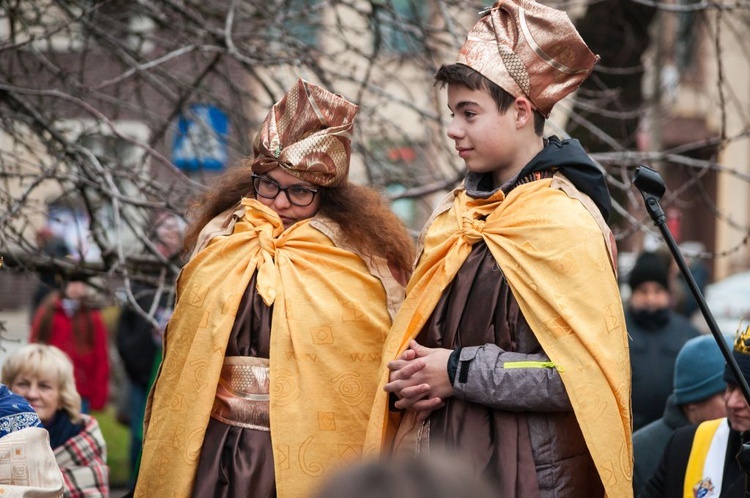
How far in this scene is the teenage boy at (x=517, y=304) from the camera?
127 inches

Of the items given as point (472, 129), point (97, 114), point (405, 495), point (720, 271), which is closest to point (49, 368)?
point (97, 114)

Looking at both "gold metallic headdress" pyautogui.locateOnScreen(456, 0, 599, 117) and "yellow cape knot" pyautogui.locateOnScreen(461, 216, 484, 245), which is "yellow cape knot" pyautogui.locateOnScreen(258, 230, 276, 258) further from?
"gold metallic headdress" pyautogui.locateOnScreen(456, 0, 599, 117)

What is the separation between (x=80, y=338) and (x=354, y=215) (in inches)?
210

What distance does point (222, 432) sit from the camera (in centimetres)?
366

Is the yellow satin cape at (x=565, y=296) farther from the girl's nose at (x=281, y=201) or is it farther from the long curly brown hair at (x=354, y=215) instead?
the girl's nose at (x=281, y=201)

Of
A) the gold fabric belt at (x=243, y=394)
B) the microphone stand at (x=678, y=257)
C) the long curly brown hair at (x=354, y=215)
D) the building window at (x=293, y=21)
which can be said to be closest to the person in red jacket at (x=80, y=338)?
the building window at (x=293, y=21)

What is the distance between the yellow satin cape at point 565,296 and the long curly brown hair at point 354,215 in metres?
0.41

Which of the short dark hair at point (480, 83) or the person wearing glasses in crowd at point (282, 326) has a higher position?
the short dark hair at point (480, 83)

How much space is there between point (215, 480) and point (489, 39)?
156 centimetres

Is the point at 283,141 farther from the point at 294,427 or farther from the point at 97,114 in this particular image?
the point at 97,114

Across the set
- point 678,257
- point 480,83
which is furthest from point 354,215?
point 678,257

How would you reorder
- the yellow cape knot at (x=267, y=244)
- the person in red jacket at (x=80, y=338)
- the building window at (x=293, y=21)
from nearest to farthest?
the yellow cape knot at (x=267, y=244)
the building window at (x=293, y=21)
the person in red jacket at (x=80, y=338)

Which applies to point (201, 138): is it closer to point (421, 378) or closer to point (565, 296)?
point (421, 378)

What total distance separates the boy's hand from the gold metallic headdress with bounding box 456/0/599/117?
2.64 ft
